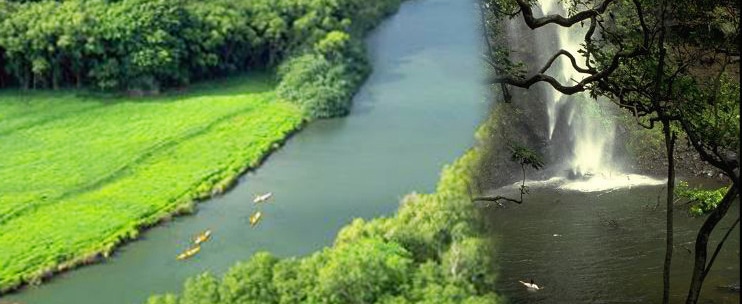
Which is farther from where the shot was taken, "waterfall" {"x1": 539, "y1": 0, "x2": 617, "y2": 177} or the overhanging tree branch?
"waterfall" {"x1": 539, "y1": 0, "x2": 617, "y2": 177}

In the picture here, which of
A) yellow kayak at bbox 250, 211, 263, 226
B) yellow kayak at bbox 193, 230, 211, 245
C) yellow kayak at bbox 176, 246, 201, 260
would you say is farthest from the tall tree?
yellow kayak at bbox 250, 211, 263, 226

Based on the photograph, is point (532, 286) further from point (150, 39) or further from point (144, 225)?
point (150, 39)

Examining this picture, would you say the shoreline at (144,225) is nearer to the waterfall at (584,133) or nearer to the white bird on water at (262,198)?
the white bird on water at (262,198)

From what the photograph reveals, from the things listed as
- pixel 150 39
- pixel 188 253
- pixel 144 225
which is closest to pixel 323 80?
pixel 150 39

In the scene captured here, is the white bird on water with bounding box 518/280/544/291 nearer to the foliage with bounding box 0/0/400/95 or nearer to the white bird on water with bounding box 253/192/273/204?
the white bird on water with bounding box 253/192/273/204

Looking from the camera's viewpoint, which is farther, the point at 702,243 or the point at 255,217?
the point at 255,217
